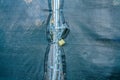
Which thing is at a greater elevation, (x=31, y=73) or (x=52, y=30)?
(x=52, y=30)

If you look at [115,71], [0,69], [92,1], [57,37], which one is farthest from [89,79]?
[0,69]

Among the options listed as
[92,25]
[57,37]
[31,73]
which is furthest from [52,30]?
[31,73]

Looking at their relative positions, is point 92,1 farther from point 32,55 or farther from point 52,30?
point 32,55

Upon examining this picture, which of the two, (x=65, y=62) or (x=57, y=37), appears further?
(x=65, y=62)

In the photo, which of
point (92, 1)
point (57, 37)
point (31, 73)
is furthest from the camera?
point (31, 73)

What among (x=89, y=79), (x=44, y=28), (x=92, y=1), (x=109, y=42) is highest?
(x=92, y=1)

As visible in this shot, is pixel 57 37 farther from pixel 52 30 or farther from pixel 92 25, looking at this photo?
pixel 92 25

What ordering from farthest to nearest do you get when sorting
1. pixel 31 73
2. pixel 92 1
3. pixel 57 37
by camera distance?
pixel 31 73 → pixel 92 1 → pixel 57 37
